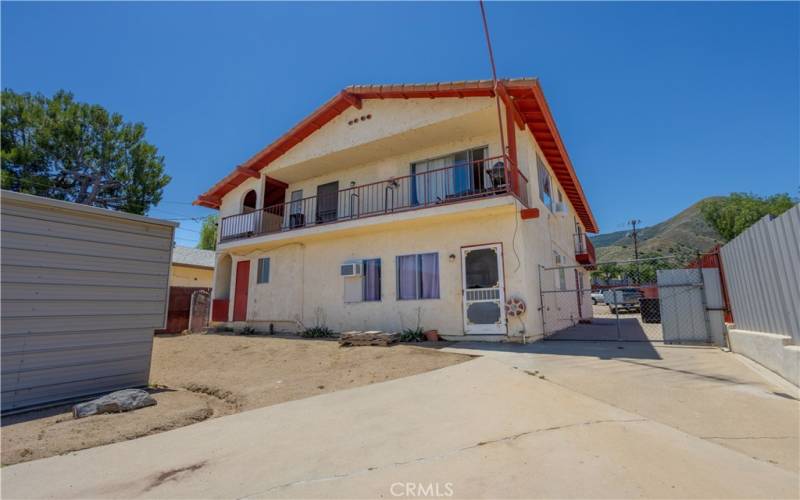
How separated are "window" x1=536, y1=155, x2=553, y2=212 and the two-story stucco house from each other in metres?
0.16

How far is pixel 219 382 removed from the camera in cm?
612

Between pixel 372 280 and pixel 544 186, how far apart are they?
688 centimetres

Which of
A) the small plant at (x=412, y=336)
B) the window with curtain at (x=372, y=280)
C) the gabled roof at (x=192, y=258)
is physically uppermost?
the gabled roof at (x=192, y=258)

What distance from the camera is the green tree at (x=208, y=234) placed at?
30.7m

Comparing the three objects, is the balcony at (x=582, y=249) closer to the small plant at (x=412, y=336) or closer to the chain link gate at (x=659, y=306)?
the chain link gate at (x=659, y=306)

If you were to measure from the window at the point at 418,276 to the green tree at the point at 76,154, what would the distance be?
787 inches

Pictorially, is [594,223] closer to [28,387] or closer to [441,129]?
[441,129]

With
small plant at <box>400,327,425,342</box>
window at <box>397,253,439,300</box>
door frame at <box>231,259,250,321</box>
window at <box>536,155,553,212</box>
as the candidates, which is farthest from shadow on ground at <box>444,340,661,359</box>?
door frame at <box>231,259,250,321</box>

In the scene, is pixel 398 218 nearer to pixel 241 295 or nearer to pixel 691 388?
pixel 691 388

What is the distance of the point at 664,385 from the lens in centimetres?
444

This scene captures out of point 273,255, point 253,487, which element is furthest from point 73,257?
point 273,255

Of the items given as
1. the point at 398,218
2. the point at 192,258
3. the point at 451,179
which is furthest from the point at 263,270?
the point at 192,258

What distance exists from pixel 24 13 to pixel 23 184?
12.5 m

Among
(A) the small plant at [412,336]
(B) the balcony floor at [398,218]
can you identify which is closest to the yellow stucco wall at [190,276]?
(B) the balcony floor at [398,218]
